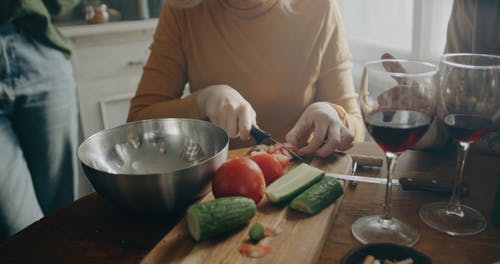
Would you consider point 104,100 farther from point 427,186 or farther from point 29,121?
point 427,186

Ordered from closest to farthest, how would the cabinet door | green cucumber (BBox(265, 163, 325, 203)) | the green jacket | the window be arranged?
green cucumber (BBox(265, 163, 325, 203))
the green jacket
the window
the cabinet door

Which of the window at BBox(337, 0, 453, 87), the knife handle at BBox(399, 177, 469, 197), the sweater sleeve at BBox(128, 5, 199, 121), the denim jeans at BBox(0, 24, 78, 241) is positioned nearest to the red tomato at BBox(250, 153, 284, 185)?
the knife handle at BBox(399, 177, 469, 197)

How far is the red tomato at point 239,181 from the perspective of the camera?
89 centimetres

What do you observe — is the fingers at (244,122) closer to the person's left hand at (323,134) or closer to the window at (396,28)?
the person's left hand at (323,134)

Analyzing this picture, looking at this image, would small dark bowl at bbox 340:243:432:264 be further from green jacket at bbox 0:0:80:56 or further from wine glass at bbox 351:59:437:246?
green jacket at bbox 0:0:80:56

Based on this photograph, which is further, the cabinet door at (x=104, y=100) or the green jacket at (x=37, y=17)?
the cabinet door at (x=104, y=100)

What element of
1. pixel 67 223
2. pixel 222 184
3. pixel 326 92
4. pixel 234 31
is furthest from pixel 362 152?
pixel 67 223

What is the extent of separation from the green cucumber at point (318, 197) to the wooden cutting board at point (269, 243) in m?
0.01

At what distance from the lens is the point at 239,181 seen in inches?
35.2

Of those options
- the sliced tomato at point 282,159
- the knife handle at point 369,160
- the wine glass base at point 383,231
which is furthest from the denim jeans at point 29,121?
the wine glass base at point 383,231

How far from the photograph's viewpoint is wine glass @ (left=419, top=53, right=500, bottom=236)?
0.77 metres

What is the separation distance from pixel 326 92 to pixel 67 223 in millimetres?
845

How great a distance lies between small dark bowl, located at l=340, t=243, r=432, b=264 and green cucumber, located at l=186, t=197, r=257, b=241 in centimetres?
20

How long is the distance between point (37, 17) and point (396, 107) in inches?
50.0
